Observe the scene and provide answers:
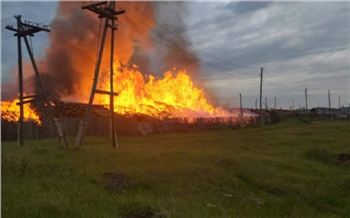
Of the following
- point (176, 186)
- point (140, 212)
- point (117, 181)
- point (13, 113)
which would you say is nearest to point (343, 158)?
point (176, 186)

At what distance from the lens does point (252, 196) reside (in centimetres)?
1155

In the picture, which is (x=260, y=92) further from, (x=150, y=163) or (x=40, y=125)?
(x=150, y=163)

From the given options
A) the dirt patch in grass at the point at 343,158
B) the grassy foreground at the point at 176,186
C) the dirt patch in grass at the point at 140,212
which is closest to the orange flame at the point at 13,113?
the grassy foreground at the point at 176,186

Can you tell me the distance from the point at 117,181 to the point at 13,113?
2513cm

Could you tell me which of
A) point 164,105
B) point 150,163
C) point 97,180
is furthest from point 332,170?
point 164,105

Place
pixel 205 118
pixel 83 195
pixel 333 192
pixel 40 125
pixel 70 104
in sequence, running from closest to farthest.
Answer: pixel 83 195, pixel 333 192, pixel 40 125, pixel 70 104, pixel 205 118

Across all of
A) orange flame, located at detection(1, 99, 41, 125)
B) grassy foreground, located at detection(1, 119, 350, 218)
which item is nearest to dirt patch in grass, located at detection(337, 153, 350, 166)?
grassy foreground, located at detection(1, 119, 350, 218)

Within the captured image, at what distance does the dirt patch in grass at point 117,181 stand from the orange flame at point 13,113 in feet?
71.7

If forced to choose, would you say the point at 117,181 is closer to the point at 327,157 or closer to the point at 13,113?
the point at 327,157

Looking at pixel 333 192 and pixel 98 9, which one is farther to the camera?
pixel 98 9

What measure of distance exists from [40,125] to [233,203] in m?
24.2

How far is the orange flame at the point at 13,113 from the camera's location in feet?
105

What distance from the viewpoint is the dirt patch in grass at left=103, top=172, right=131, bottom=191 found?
1067 cm

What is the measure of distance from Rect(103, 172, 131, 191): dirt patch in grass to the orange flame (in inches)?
861
